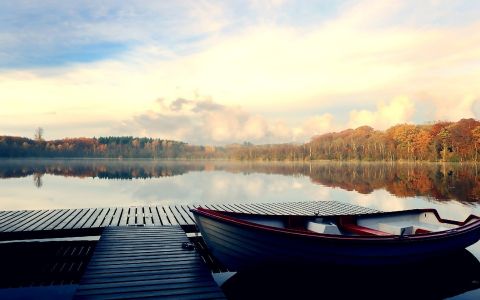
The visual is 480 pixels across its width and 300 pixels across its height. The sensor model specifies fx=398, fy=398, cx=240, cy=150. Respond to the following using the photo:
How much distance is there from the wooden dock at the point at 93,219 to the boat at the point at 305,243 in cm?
235

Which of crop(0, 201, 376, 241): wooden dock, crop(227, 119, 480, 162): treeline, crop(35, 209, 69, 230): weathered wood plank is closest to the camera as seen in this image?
crop(0, 201, 376, 241): wooden dock

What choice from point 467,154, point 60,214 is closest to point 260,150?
Result: point 467,154

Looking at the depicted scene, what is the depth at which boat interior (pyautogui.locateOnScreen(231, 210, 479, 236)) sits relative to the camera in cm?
1021

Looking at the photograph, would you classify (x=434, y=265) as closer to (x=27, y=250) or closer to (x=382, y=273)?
(x=382, y=273)

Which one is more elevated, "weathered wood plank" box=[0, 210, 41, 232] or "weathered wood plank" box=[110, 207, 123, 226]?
"weathered wood plank" box=[110, 207, 123, 226]

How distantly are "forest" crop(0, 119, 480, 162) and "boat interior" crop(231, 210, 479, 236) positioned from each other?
7728 cm

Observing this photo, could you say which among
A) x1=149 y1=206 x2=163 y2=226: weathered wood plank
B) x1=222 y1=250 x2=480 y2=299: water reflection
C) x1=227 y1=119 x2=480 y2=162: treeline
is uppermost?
x1=227 y1=119 x2=480 y2=162: treeline

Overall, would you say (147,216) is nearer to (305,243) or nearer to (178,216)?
(178,216)

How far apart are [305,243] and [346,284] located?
1.90 meters

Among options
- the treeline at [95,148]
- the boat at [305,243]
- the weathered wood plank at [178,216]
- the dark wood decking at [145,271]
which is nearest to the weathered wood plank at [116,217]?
the weathered wood plank at [178,216]

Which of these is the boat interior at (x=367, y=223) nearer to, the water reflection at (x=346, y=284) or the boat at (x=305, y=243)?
the boat at (x=305, y=243)

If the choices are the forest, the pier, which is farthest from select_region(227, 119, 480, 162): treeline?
the pier

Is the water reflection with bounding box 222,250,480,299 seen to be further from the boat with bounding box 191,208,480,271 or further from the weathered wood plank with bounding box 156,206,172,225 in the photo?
the weathered wood plank with bounding box 156,206,172,225

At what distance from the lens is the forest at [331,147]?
8288 cm
